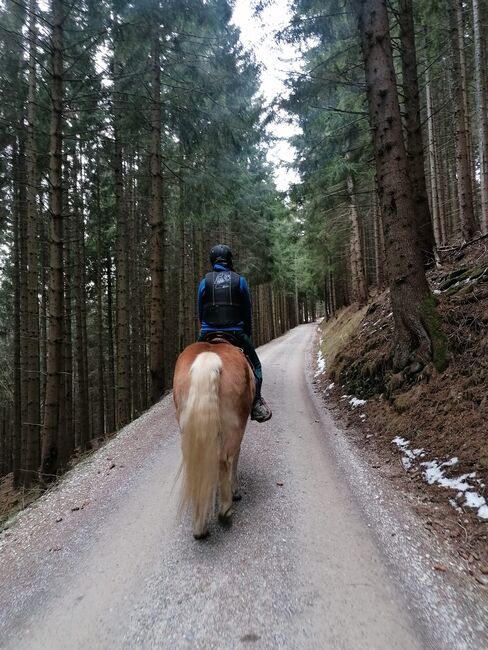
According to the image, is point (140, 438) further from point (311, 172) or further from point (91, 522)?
point (311, 172)

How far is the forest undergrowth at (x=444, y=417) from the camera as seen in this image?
323 cm

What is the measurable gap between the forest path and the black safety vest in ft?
5.88

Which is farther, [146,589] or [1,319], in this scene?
[1,319]

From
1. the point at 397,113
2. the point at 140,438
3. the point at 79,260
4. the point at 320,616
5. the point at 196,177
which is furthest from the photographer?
the point at 79,260

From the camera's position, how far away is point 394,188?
598 cm

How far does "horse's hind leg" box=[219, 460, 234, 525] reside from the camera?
3.08m

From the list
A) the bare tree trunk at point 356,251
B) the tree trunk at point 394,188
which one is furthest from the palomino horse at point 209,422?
the bare tree trunk at point 356,251

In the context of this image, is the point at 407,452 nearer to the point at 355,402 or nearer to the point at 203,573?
the point at 355,402

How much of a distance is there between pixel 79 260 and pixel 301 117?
834 cm

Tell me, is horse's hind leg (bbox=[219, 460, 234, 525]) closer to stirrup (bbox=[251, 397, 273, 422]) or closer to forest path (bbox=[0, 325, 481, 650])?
forest path (bbox=[0, 325, 481, 650])

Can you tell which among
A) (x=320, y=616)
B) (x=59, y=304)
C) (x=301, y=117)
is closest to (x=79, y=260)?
(x=59, y=304)

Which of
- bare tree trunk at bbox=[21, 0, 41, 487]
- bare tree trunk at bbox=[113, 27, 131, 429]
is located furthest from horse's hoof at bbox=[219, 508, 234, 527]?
bare tree trunk at bbox=[113, 27, 131, 429]

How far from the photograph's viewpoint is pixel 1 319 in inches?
685

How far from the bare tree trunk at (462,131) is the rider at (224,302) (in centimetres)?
792
